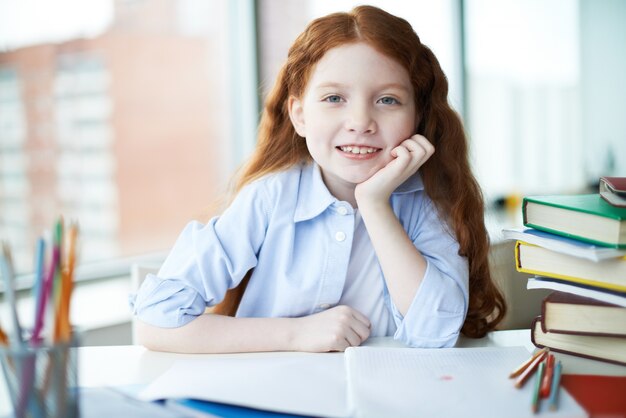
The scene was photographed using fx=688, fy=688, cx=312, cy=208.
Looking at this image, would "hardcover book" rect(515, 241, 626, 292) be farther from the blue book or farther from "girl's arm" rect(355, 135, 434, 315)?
the blue book

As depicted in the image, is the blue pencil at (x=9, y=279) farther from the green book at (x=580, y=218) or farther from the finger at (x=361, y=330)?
the green book at (x=580, y=218)

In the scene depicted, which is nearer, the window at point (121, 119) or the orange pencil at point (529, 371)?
the orange pencil at point (529, 371)

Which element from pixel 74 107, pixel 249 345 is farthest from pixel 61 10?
pixel 249 345

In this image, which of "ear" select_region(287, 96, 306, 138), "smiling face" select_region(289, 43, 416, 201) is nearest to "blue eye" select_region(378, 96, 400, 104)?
"smiling face" select_region(289, 43, 416, 201)

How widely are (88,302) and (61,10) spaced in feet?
3.06

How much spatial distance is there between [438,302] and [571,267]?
0.73 feet

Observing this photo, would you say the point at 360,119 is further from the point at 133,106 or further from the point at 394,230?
the point at 133,106

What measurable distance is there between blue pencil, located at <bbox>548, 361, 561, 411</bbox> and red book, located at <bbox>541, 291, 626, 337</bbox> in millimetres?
143

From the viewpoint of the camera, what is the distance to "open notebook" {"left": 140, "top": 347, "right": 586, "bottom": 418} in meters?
0.72

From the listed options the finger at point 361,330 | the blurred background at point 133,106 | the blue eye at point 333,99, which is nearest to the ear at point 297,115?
the blue eye at point 333,99

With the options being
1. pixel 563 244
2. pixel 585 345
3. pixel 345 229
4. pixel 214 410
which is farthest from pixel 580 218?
pixel 214 410

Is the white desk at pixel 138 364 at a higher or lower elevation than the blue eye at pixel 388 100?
lower

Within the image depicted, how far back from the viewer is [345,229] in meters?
1.21

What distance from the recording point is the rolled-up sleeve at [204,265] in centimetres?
107
